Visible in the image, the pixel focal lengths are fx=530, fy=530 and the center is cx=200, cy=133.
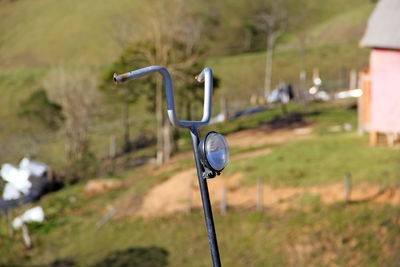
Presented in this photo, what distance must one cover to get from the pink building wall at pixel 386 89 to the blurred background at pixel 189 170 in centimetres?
3

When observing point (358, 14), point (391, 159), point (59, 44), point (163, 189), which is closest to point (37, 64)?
point (59, 44)

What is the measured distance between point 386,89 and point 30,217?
48.6ft

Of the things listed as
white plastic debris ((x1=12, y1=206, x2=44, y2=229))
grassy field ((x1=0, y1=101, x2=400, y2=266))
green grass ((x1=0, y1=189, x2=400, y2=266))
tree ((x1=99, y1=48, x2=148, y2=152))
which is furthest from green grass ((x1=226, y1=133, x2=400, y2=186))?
tree ((x1=99, y1=48, x2=148, y2=152))

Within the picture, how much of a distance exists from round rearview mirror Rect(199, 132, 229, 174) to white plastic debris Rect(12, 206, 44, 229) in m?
18.1

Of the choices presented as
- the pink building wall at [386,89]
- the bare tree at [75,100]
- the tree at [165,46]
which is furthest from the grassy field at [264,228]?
the bare tree at [75,100]

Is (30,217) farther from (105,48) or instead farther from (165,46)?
(105,48)

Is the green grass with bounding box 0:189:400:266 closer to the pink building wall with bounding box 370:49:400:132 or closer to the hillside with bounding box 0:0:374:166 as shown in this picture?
the pink building wall with bounding box 370:49:400:132

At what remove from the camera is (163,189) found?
825 inches

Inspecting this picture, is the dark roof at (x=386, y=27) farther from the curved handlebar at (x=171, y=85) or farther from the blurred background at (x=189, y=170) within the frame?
the curved handlebar at (x=171, y=85)

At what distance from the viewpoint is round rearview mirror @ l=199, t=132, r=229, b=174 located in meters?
3.05

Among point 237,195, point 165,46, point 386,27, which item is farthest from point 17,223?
point 386,27

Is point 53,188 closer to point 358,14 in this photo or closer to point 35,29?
point 35,29

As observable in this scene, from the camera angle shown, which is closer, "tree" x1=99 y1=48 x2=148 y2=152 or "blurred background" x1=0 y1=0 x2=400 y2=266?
"blurred background" x1=0 y1=0 x2=400 y2=266

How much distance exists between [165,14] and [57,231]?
11.7 meters
